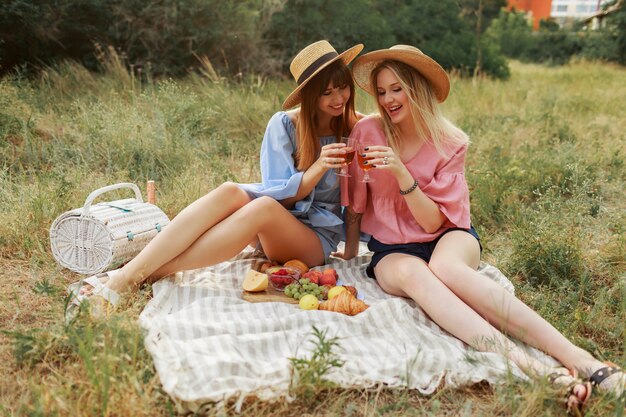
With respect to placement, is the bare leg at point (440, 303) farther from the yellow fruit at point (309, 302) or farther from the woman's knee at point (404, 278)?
the yellow fruit at point (309, 302)

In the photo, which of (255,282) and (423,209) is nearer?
(423,209)

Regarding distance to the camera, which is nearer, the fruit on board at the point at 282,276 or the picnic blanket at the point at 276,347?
the picnic blanket at the point at 276,347

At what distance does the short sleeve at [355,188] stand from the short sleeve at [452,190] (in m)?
0.35

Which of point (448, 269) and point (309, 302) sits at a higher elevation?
point (448, 269)

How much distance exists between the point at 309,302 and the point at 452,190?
963 millimetres

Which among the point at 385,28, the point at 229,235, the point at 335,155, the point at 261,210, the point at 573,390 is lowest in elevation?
the point at 573,390

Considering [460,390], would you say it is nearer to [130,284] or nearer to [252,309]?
[252,309]

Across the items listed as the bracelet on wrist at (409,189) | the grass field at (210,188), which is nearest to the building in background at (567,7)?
the grass field at (210,188)

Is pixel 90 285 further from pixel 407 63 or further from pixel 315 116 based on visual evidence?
pixel 407 63

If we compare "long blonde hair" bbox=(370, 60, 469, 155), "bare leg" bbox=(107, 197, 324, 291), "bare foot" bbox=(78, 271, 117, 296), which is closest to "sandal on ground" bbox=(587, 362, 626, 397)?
"long blonde hair" bbox=(370, 60, 469, 155)

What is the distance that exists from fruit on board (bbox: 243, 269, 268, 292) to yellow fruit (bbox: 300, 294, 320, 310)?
10.7 inches

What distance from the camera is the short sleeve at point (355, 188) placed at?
11.8 feet

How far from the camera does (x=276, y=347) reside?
2816 millimetres

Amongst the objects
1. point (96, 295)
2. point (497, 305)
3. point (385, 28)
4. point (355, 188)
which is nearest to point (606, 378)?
point (497, 305)
